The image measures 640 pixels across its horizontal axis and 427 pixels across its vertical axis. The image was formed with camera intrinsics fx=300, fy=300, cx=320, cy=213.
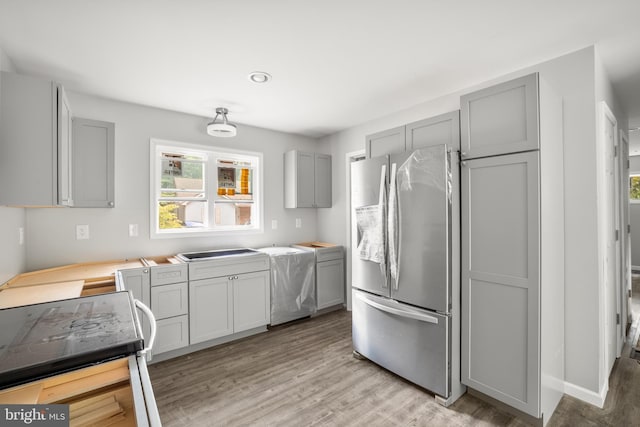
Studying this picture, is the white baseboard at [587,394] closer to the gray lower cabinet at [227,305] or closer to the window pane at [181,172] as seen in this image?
the gray lower cabinet at [227,305]

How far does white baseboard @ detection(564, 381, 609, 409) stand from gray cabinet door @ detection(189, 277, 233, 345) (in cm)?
299

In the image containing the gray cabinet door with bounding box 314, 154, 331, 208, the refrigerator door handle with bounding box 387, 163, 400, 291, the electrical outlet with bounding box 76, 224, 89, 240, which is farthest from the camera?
the gray cabinet door with bounding box 314, 154, 331, 208

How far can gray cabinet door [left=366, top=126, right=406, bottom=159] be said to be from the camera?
2.63 m

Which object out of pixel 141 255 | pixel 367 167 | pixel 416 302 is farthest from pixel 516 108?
pixel 141 255

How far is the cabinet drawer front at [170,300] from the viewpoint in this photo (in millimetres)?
2805

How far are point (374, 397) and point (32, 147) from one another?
2839 mm

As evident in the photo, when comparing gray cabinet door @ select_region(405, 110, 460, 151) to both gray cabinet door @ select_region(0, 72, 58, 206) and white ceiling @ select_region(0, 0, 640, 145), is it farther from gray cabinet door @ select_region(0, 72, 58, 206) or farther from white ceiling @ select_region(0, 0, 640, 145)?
gray cabinet door @ select_region(0, 72, 58, 206)

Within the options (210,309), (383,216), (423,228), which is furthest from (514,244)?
(210,309)

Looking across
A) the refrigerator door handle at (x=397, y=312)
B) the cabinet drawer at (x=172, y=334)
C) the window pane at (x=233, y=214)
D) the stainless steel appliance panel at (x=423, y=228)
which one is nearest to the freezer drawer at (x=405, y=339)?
the refrigerator door handle at (x=397, y=312)

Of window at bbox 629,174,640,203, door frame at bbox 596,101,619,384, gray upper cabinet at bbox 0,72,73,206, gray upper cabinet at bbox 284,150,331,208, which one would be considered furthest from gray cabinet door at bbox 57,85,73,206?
window at bbox 629,174,640,203

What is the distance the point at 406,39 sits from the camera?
204 cm

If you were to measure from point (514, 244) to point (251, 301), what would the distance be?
262 centimetres

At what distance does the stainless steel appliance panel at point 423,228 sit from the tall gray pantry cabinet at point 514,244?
17cm

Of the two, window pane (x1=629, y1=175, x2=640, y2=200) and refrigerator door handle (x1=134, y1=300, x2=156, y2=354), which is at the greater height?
window pane (x1=629, y1=175, x2=640, y2=200)
